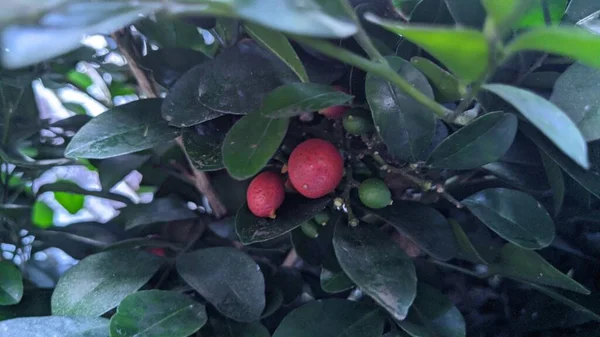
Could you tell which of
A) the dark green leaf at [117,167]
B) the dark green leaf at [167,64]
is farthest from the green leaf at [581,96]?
the dark green leaf at [117,167]

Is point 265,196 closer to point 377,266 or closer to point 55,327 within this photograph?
point 377,266

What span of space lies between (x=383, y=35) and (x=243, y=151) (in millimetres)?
170

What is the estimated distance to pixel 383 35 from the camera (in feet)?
1.54

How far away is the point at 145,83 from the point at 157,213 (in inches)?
6.1

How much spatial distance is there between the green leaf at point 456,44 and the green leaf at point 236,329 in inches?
12.6

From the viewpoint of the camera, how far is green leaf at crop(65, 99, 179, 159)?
0.45 metres

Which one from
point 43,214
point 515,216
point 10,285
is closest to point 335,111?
point 515,216

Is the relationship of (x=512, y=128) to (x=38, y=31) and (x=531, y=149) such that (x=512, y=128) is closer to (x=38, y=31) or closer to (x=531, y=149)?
(x=531, y=149)

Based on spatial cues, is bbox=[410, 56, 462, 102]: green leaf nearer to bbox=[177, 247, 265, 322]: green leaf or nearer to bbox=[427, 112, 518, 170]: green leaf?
bbox=[427, 112, 518, 170]: green leaf

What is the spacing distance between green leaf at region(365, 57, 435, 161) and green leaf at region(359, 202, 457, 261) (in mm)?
64

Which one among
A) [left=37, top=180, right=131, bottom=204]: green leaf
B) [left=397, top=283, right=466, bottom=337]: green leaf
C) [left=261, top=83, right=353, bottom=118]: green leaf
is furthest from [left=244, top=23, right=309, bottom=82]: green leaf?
[left=37, top=180, right=131, bottom=204]: green leaf

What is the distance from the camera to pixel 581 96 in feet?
1.32

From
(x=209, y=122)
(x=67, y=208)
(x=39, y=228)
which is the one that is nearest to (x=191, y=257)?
(x=209, y=122)

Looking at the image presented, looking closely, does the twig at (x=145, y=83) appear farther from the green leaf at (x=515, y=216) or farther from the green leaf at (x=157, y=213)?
the green leaf at (x=515, y=216)
